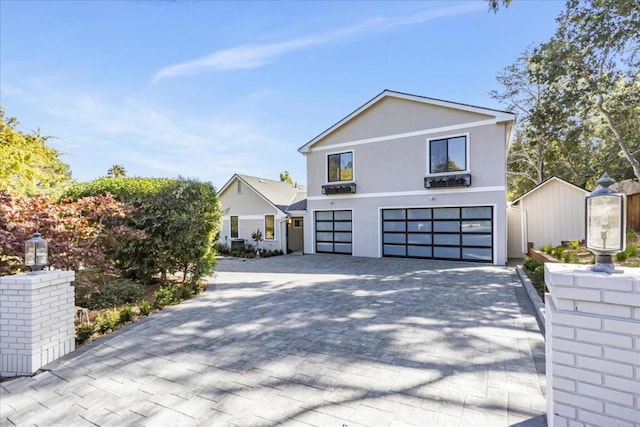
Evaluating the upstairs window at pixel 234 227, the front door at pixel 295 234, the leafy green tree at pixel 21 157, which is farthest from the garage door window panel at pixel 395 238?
the leafy green tree at pixel 21 157

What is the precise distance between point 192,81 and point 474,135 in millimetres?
11271

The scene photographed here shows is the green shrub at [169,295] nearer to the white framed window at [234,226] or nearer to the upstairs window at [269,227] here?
the upstairs window at [269,227]

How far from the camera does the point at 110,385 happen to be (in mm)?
3287

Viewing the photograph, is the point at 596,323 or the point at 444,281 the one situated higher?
the point at 596,323

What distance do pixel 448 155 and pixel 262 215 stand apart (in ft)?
34.8

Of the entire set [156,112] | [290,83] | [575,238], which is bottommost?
[575,238]

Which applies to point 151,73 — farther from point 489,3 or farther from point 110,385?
point 489,3

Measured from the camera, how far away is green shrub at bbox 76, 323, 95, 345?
14.4 ft

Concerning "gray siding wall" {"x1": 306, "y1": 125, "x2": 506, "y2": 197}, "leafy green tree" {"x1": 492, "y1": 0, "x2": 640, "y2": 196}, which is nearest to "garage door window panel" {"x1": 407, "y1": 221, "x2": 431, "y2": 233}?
"gray siding wall" {"x1": 306, "y1": 125, "x2": 506, "y2": 197}

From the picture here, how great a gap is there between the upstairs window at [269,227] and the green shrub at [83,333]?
1261 cm

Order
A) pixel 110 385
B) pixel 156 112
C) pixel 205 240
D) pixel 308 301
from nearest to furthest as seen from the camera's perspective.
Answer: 1. pixel 110 385
2. pixel 308 301
3. pixel 205 240
4. pixel 156 112

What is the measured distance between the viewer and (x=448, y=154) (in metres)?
12.1

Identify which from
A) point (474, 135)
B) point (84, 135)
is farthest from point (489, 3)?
point (84, 135)

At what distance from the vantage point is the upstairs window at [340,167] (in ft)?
47.5
